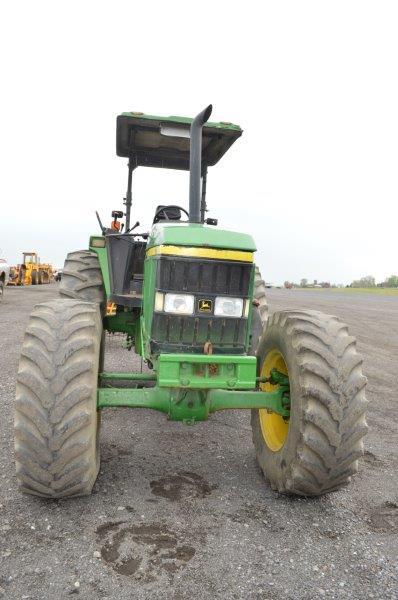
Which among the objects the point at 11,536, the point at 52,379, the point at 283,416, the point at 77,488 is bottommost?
the point at 11,536

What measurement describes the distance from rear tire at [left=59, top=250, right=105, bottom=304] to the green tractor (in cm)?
166

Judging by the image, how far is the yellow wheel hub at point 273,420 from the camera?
4.16 metres

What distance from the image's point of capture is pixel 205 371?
11.4ft

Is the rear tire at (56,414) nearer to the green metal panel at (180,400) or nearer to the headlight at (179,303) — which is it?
the green metal panel at (180,400)

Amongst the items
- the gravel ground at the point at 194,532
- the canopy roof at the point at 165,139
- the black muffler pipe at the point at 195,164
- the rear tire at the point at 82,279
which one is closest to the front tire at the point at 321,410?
the gravel ground at the point at 194,532

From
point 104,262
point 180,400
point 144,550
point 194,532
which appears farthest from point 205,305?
point 104,262

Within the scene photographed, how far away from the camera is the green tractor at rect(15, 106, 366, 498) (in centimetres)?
318

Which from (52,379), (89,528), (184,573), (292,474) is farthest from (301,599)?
(52,379)

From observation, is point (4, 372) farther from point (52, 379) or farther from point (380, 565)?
point (380, 565)

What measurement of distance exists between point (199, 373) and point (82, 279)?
9.29 feet

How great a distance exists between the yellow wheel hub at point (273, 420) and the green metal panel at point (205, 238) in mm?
995

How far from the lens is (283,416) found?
156 inches

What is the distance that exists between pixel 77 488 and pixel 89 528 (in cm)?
26

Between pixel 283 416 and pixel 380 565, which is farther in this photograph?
pixel 283 416
